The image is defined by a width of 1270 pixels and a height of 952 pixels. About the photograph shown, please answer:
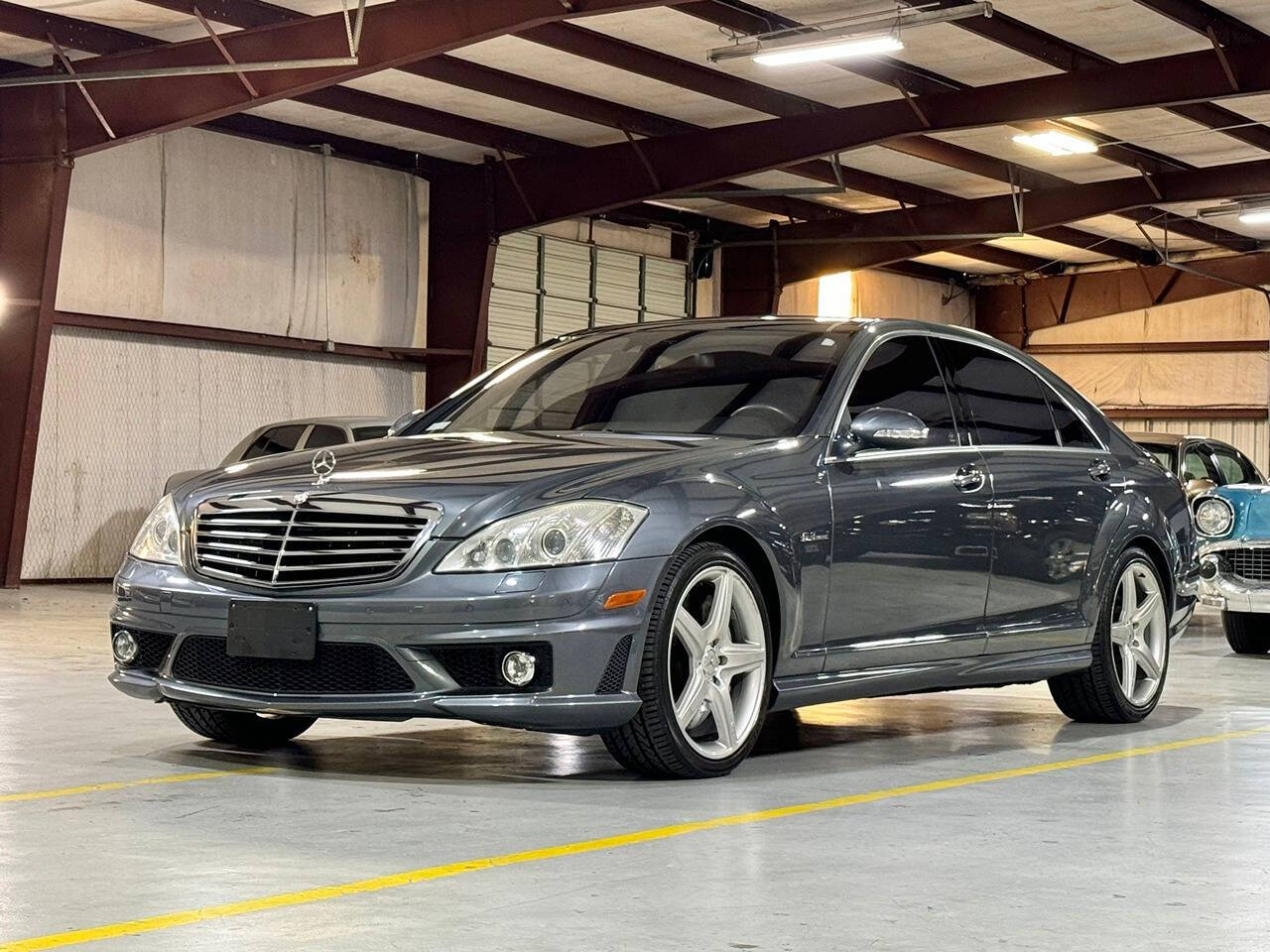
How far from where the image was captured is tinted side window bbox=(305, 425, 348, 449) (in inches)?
740

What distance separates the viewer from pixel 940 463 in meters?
7.09

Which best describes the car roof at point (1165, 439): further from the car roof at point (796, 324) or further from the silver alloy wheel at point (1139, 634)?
the car roof at point (796, 324)

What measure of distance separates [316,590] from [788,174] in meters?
21.9

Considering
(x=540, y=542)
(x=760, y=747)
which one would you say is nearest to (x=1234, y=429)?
(x=760, y=747)

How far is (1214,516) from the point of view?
12.8 meters

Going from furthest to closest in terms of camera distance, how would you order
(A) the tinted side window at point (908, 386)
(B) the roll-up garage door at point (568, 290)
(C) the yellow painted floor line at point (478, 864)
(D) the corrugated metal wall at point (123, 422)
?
1. (B) the roll-up garage door at point (568, 290)
2. (D) the corrugated metal wall at point (123, 422)
3. (A) the tinted side window at point (908, 386)
4. (C) the yellow painted floor line at point (478, 864)

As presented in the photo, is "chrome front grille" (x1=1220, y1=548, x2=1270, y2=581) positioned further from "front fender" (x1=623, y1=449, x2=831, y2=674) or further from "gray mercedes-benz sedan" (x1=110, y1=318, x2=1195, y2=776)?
"front fender" (x1=623, y1=449, x2=831, y2=674)

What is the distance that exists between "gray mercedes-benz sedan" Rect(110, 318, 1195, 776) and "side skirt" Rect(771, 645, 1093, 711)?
0.5 inches

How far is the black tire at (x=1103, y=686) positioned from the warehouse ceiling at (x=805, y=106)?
10.8m

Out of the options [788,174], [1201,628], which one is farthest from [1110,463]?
[788,174]

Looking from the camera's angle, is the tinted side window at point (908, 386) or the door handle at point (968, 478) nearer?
the tinted side window at point (908, 386)

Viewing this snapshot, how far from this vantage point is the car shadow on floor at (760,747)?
6246 mm

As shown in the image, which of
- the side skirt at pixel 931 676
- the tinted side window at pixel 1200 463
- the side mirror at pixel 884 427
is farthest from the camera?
the tinted side window at pixel 1200 463

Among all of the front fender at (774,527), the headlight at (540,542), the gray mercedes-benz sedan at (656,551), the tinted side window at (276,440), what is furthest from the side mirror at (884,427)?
the tinted side window at (276,440)
